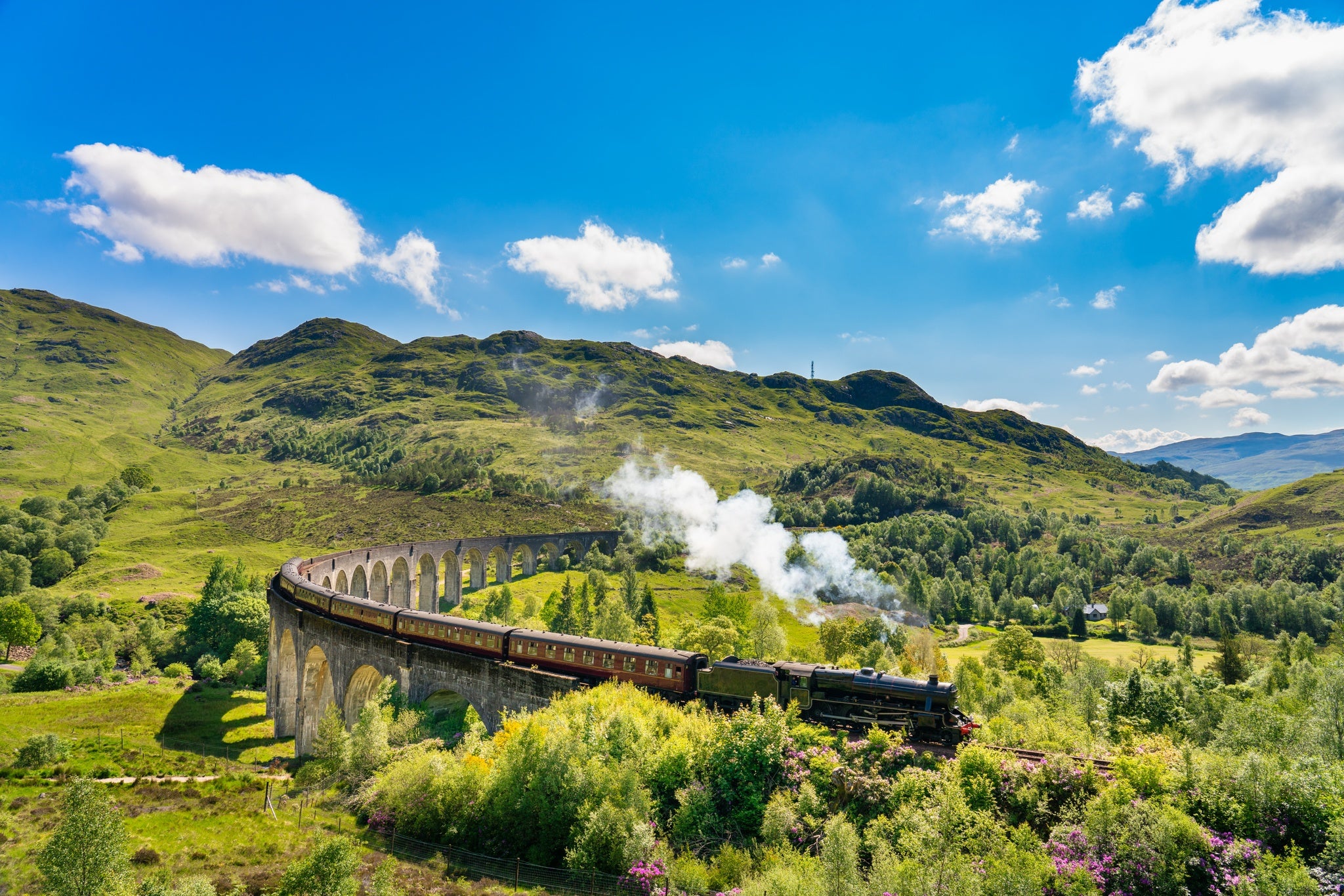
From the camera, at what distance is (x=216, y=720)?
53562 millimetres

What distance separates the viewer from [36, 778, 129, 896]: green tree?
66.7ft

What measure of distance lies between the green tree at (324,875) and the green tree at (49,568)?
113 m

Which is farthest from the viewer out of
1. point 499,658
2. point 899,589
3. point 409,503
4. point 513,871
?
point 409,503

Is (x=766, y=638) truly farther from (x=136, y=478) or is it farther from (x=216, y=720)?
(x=136, y=478)

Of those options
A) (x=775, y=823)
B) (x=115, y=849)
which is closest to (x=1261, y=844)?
(x=775, y=823)

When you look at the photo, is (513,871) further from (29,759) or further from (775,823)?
(29,759)

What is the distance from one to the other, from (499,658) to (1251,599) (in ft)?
423

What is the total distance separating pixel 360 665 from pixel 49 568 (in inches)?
3703

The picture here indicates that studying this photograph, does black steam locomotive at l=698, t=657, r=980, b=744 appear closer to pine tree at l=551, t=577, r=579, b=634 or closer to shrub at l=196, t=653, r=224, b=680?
pine tree at l=551, t=577, r=579, b=634

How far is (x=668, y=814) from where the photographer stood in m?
24.0

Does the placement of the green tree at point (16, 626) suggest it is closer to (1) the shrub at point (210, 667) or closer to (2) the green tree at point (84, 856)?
(1) the shrub at point (210, 667)

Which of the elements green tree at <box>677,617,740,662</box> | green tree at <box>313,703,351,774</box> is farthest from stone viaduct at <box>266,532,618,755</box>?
green tree at <box>677,617,740,662</box>

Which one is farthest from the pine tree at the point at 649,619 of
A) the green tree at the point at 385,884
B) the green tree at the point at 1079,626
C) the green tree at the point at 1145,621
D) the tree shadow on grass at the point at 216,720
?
the green tree at the point at 1145,621

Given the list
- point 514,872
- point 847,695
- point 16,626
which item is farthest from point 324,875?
point 16,626
